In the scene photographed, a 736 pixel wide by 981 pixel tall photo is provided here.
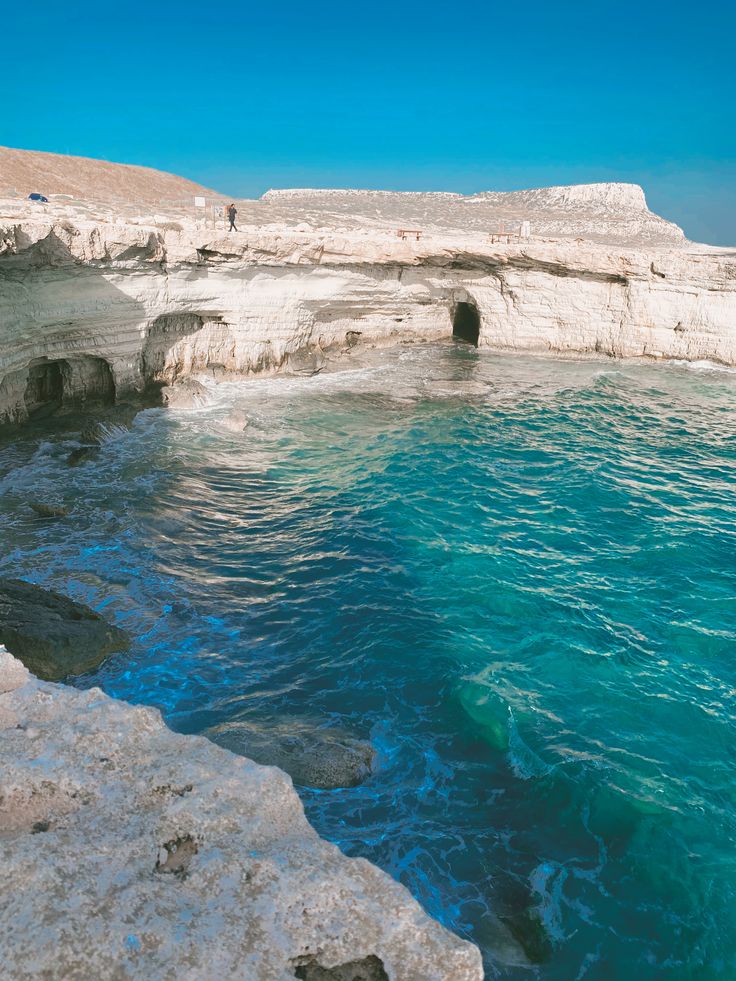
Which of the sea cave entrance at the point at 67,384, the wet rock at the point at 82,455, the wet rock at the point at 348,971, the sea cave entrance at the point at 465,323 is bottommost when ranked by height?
the wet rock at the point at 82,455

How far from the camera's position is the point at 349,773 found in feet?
30.7

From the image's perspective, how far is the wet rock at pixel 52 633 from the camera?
1064 centimetres

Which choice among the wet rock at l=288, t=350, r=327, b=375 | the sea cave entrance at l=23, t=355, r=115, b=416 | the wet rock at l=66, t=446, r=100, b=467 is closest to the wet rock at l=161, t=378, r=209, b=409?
the sea cave entrance at l=23, t=355, r=115, b=416

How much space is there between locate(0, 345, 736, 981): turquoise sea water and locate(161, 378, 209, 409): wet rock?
24.0 inches

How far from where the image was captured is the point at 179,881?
4.36 meters

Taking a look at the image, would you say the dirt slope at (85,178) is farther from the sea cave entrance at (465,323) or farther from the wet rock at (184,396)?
the wet rock at (184,396)

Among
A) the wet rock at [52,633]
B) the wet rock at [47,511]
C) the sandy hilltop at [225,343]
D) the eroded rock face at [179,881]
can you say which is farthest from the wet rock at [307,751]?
the wet rock at [47,511]

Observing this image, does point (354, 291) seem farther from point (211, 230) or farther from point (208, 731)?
point (208, 731)

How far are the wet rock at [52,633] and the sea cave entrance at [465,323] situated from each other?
27742mm

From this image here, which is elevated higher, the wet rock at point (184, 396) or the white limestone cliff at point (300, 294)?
the white limestone cliff at point (300, 294)

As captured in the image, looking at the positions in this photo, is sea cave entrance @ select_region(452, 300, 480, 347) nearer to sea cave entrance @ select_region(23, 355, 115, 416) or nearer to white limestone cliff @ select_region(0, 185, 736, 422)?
white limestone cliff @ select_region(0, 185, 736, 422)

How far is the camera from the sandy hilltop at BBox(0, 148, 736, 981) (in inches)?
A: 160

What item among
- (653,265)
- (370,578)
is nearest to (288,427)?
(370,578)

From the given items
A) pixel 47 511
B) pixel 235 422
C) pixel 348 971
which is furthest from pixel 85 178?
pixel 348 971
